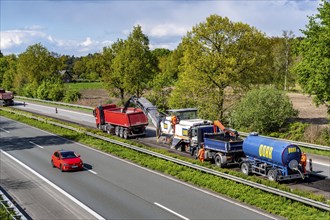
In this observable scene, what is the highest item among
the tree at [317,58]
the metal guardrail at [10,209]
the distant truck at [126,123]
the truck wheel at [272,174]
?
the tree at [317,58]

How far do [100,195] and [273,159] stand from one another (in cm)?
961

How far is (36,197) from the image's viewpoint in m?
19.1

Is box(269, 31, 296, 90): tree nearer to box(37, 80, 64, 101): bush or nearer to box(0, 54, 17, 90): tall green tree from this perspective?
box(37, 80, 64, 101): bush

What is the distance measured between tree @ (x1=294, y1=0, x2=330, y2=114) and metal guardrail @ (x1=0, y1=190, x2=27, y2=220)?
74.0ft

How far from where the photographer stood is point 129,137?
120ft

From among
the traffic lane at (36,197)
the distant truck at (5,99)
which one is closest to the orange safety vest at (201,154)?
the traffic lane at (36,197)

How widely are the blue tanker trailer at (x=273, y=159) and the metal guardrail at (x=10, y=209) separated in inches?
509

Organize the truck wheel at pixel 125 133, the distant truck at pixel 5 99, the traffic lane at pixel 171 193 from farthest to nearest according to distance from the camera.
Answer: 1. the distant truck at pixel 5 99
2. the truck wheel at pixel 125 133
3. the traffic lane at pixel 171 193

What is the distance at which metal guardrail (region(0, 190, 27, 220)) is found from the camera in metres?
15.4

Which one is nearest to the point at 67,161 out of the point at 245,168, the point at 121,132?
the point at 245,168

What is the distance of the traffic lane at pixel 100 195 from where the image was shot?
16.4 meters

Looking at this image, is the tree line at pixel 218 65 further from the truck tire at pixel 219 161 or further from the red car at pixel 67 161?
the red car at pixel 67 161

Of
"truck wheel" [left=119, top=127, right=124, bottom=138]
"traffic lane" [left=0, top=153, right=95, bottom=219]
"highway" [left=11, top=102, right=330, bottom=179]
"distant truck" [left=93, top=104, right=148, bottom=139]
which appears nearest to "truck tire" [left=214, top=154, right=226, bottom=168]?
"highway" [left=11, top=102, right=330, bottom=179]

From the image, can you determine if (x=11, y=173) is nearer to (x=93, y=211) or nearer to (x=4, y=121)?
(x=93, y=211)
